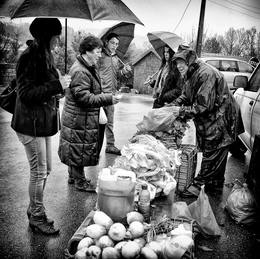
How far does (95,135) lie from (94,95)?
56 cm

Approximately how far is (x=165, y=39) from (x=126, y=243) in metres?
4.73

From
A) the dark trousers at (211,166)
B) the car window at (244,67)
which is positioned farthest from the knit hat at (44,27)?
the car window at (244,67)

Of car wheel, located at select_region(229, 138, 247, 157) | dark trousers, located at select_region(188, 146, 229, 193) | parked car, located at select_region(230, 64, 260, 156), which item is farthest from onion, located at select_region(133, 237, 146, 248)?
car wheel, located at select_region(229, 138, 247, 157)

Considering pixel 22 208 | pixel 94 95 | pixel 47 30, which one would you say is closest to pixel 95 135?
pixel 94 95

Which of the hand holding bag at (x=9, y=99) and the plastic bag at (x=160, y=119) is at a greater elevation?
the hand holding bag at (x=9, y=99)

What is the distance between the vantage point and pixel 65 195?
14.2ft

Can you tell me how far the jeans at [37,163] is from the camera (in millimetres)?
2971

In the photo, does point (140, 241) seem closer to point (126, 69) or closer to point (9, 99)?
point (9, 99)

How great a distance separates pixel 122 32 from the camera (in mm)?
6410

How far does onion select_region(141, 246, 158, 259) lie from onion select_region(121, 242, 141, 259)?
0.11ft

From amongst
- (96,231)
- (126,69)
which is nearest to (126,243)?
(96,231)

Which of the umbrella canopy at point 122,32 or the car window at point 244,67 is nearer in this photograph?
the umbrella canopy at point 122,32

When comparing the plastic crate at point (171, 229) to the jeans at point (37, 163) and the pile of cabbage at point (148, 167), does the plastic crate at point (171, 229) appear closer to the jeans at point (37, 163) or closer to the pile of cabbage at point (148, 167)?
the pile of cabbage at point (148, 167)

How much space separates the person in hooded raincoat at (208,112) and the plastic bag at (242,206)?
2.21ft
